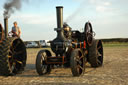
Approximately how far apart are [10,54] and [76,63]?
7.74 ft

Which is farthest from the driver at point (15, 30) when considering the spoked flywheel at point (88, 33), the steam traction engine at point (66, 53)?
the spoked flywheel at point (88, 33)

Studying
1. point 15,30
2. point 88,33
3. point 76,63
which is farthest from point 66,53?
point 15,30

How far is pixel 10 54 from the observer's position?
683cm

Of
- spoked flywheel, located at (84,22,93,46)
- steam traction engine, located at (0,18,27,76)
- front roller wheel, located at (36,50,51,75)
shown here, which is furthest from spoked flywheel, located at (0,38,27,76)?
spoked flywheel, located at (84,22,93,46)

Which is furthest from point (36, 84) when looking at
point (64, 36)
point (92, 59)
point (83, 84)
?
→ point (92, 59)

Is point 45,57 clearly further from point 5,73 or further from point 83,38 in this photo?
point 83,38

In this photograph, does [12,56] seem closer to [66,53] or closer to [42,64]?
[42,64]

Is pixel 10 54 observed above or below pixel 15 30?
below

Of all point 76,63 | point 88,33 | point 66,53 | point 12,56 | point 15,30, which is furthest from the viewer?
point 88,33

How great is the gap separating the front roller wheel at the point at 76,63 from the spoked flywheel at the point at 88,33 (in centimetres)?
150

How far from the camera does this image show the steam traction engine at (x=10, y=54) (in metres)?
6.23

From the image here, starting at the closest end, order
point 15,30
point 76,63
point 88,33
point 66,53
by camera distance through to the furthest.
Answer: point 76,63 < point 66,53 < point 15,30 < point 88,33

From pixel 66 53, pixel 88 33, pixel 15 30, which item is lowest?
pixel 66 53

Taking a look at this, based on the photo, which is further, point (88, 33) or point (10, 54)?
point (88, 33)
